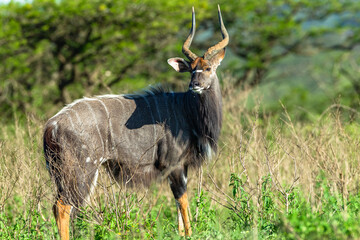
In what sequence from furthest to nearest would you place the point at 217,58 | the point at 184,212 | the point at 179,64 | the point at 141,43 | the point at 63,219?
the point at 141,43 < the point at 179,64 < the point at 217,58 < the point at 184,212 < the point at 63,219

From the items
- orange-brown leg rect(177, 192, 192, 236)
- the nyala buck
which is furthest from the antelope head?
orange-brown leg rect(177, 192, 192, 236)

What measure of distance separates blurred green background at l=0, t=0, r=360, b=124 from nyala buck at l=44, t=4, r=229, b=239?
156 inches

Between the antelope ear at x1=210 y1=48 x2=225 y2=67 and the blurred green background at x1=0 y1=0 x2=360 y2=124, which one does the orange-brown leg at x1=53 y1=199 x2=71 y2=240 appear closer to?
the antelope ear at x1=210 y1=48 x2=225 y2=67

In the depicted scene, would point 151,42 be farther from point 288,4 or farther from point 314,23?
point 314,23

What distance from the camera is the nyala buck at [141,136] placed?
183 inches

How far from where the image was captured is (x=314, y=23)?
12133mm

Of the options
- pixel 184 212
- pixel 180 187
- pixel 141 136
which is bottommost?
pixel 184 212

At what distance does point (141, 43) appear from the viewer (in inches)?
417

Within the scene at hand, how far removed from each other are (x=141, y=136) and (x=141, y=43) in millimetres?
5799

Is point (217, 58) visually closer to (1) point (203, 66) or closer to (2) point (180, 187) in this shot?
(1) point (203, 66)

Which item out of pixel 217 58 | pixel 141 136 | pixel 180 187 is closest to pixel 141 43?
pixel 217 58

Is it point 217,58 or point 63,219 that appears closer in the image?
point 63,219

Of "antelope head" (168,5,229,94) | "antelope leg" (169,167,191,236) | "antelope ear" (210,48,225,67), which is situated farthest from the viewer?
"antelope ear" (210,48,225,67)

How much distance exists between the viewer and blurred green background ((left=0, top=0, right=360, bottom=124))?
32.5 ft
